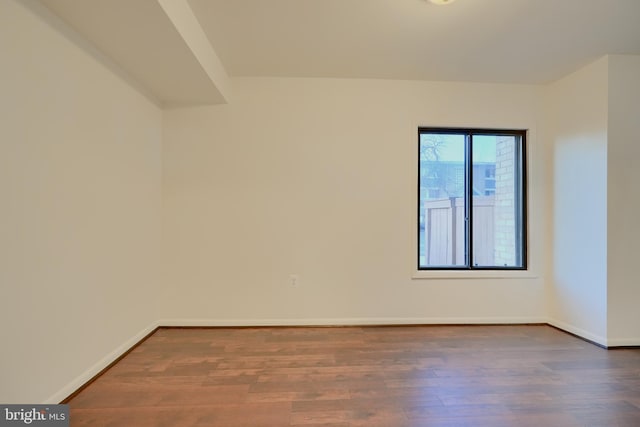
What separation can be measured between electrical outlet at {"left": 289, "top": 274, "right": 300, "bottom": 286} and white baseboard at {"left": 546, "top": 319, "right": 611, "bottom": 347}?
2741mm

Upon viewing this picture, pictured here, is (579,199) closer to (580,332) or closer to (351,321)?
(580,332)

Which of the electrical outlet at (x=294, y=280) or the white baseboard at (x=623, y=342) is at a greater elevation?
the electrical outlet at (x=294, y=280)

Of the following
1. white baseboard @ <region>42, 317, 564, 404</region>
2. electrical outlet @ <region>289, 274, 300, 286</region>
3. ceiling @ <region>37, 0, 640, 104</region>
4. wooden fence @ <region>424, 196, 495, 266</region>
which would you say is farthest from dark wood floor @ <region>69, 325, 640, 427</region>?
ceiling @ <region>37, 0, 640, 104</region>

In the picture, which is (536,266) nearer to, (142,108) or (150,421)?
(150,421)

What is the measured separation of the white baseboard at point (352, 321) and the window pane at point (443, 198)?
60 cm

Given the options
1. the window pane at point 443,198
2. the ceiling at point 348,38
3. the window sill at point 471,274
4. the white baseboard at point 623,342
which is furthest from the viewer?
the window pane at point 443,198

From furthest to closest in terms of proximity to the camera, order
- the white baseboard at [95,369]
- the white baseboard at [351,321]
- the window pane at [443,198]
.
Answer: the window pane at [443,198] < the white baseboard at [351,321] < the white baseboard at [95,369]

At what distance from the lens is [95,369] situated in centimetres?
215

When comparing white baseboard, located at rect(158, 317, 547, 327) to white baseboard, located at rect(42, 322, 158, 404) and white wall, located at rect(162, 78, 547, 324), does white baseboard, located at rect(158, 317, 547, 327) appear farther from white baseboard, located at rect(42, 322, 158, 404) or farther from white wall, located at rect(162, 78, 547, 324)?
white baseboard, located at rect(42, 322, 158, 404)

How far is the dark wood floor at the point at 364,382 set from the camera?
173 cm

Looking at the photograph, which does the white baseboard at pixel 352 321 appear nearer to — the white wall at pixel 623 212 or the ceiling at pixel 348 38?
the white wall at pixel 623 212

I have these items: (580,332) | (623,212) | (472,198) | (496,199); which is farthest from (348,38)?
(580,332)

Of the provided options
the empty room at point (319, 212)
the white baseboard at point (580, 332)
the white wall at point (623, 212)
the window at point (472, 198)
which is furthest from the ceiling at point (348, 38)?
the white baseboard at point (580, 332)

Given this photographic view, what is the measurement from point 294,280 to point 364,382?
133 centimetres
